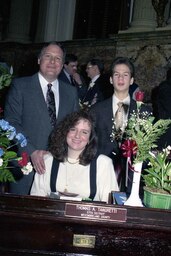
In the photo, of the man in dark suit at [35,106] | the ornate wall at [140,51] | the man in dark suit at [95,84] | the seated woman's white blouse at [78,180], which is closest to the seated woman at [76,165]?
the seated woman's white blouse at [78,180]

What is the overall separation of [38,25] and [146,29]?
4531 mm

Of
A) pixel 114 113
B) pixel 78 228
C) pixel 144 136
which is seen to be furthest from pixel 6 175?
pixel 114 113

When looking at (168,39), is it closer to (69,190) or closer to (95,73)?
(95,73)

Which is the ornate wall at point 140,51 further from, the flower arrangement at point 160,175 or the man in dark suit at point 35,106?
the flower arrangement at point 160,175

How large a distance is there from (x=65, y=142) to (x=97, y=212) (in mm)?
1027

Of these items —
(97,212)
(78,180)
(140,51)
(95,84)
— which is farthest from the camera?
(140,51)

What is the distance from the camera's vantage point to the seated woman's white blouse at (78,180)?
99.4 inches

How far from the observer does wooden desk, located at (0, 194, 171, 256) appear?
1.74 meters

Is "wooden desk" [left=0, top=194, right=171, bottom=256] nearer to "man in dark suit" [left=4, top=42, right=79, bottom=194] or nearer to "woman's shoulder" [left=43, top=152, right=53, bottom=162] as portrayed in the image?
"woman's shoulder" [left=43, top=152, right=53, bottom=162]

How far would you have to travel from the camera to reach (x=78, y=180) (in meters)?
2.55

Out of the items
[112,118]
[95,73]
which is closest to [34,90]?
[112,118]

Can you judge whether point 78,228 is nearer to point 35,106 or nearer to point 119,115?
point 35,106

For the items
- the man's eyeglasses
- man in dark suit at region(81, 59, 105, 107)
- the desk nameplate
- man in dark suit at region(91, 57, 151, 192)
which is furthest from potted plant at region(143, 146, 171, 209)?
man in dark suit at region(81, 59, 105, 107)

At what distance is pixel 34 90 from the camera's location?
3.06m
